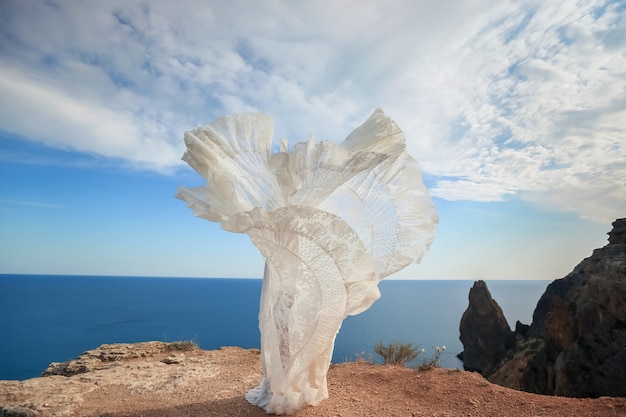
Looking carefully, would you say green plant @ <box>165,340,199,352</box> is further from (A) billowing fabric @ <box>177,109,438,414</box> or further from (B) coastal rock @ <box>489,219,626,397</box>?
(B) coastal rock @ <box>489,219,626,397</box>

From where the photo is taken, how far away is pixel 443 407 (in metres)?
5.65

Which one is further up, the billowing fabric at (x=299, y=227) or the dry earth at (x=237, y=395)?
the billowing fabric at (x=299, y=227)

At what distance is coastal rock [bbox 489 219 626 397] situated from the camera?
12.0 metres

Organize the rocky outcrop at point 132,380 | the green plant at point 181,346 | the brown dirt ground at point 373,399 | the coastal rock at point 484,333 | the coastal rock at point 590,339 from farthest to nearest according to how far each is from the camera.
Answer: the coastal rock at point 484,333 < the coastal rock at point 590,339 < the green plant at point 181,346 < the rocky outcrop at point 132,380 < the brown dirt ground at point 373,399

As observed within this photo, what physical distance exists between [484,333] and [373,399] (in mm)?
25549

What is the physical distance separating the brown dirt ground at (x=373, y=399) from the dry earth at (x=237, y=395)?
0.04ft

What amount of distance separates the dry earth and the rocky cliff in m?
7.93

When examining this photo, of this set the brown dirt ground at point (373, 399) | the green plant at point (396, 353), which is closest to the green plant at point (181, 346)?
the brown dirt ground at point (373, 399)

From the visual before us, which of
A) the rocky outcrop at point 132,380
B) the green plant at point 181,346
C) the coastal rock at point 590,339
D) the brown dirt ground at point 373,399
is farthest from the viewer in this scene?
the coastal rock at point 590,339

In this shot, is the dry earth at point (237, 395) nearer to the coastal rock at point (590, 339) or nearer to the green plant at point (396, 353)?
the green plant at point (396, 353)

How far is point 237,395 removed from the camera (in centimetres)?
642

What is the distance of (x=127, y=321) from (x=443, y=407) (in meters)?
66.6

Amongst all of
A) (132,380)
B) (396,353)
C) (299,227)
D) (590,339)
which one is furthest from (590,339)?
(132,380)

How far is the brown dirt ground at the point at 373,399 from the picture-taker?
537 cm
